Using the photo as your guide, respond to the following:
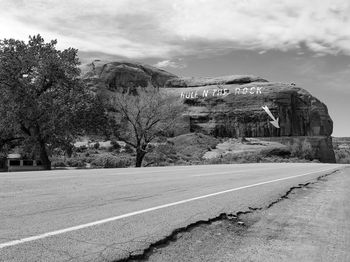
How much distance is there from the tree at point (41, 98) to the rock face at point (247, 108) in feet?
190

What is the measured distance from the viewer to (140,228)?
645 centimetres

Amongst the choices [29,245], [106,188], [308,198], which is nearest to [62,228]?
[29,245]

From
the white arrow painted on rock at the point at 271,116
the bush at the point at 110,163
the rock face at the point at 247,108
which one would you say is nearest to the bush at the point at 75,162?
the bush at the point at 110,163

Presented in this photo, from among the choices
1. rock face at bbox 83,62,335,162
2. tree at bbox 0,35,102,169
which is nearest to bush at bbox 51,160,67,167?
tree at bbox 0,35,102,169

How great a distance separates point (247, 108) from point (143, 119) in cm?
5972

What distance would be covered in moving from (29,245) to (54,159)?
139 ft

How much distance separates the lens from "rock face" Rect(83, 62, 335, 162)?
3620 inches

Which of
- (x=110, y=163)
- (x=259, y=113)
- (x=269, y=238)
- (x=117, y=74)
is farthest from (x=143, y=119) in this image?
(x=259, y=113)

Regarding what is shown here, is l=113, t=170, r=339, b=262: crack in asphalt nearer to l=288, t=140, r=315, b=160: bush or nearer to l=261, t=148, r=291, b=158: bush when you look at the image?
l=261, t=148, r=291, b=158: bush

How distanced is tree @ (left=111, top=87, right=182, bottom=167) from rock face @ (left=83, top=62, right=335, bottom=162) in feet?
165

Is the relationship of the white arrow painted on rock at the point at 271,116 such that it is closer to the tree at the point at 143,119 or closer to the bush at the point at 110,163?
the bush at the point at 110,163

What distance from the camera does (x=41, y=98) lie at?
29.4 meters

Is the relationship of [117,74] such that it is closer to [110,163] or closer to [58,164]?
[58,164]

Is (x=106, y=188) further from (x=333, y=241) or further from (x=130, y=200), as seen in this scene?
(x=333, y=241)
